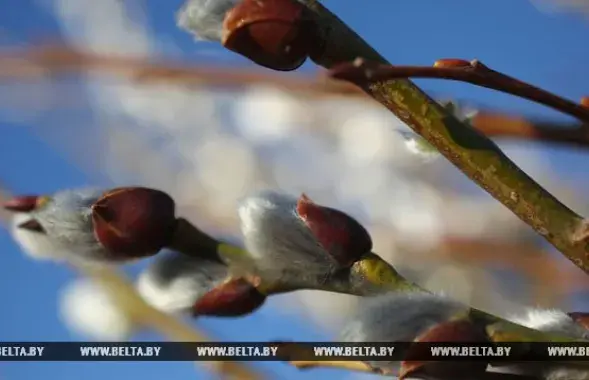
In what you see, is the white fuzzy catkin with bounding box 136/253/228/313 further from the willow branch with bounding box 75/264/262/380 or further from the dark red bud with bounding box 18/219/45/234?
the willow branch with bounding box 75/264/262/380

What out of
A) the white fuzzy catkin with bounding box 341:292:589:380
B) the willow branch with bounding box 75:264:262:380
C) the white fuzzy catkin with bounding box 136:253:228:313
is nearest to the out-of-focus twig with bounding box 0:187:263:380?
the willow branch with bounding box 75:264:262:380

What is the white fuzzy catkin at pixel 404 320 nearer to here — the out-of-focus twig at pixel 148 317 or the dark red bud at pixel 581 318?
the dark red bud at pixel 581 318

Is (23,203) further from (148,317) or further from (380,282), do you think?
(148,317)

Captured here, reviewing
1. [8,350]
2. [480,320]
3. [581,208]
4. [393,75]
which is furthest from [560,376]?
[581,208]

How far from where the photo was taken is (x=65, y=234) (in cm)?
41

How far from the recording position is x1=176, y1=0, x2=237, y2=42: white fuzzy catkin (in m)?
0.35

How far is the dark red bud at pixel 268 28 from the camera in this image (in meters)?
0.33

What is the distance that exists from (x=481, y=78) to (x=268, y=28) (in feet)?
0.28

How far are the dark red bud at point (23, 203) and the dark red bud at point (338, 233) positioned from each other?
13 centimetres

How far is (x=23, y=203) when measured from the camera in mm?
416

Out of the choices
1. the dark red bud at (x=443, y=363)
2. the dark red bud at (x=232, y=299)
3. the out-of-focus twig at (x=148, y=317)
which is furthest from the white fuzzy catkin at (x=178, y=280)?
the out-of-focus twig at (x=148, y=317)

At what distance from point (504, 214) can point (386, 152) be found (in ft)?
1.34

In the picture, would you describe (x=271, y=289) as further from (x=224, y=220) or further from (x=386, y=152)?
(x=386, y=152)

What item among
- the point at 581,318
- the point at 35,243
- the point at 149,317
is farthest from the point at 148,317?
the point at 581,318
